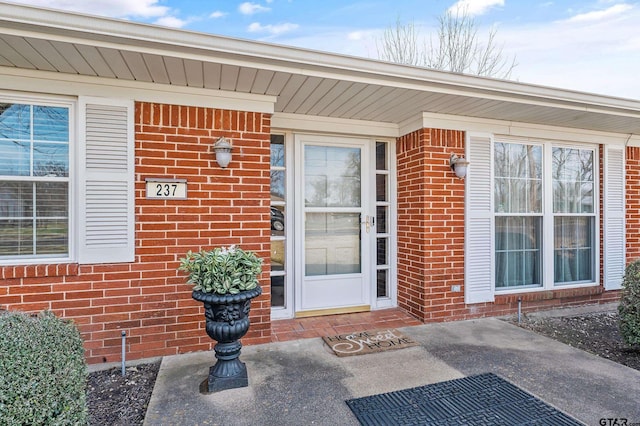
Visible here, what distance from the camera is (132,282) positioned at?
2.94 meters

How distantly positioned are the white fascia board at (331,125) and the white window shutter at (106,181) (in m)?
1.52

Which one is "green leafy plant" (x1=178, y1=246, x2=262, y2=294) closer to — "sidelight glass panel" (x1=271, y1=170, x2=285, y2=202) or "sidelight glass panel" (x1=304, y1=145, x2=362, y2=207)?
"sidelight glass panel" (x1=271, y1=170, x2=285, y2=202)

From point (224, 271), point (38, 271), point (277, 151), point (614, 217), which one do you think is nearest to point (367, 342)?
point (224, 271)

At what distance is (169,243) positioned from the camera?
3.03 metres

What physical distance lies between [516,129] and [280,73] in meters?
3.06

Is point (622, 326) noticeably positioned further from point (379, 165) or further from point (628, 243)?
point (379, 165)

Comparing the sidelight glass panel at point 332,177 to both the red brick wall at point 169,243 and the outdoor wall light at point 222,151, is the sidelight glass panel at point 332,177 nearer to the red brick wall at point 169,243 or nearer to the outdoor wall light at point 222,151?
the red brick wall at point 169,243

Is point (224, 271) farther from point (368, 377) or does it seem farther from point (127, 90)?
point (127, 90)

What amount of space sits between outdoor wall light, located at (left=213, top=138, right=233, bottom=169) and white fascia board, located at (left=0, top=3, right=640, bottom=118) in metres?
0.71

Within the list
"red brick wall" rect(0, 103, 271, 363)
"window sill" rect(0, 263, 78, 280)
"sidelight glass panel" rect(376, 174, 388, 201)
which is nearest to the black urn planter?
"red brick wall" rect(0, 103, 271, 363)

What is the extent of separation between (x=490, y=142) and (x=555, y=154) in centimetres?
113

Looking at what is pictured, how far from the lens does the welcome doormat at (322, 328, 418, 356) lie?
3.12m

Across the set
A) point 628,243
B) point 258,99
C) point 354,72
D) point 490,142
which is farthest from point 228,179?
point 628,243

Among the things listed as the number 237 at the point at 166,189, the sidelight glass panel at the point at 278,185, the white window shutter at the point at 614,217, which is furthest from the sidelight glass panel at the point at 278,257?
the white window shutter at the point at 614,217
